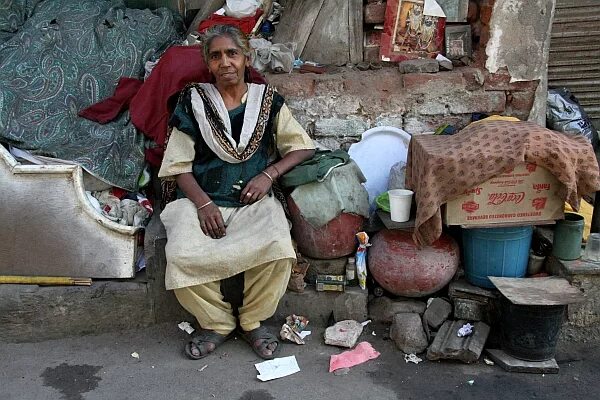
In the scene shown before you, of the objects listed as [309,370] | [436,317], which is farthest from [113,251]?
[436,317]

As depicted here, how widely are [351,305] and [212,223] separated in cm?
94

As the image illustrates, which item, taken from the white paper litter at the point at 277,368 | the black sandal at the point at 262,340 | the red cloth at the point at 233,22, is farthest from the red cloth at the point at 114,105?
the white paper litter at the point at 277,368

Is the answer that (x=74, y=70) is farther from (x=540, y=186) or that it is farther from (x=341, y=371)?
(x=540, y=186)

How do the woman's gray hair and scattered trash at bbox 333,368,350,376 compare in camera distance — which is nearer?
scattered trash at bbox 333,368,350,376

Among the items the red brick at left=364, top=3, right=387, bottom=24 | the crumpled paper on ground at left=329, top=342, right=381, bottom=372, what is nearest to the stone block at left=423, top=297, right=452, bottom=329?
the crumpled paper on ground at left=329, top=342, right=381, bottom=372

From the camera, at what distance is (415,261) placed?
3.57 meters

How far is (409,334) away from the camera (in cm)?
348

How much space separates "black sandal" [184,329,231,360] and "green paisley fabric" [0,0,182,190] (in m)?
0.99

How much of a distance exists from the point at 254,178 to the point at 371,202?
2.84 feet

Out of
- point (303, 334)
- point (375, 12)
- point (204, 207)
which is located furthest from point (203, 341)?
point (375, 12)

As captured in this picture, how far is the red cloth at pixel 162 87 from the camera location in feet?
12.9

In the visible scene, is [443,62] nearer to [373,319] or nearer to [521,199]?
[521,199]

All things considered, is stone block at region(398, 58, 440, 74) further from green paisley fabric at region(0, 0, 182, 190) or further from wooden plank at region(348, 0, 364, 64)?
green paisley fabric at region(0, 0, 182, 190)

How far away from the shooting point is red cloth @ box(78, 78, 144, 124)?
13.4ft
